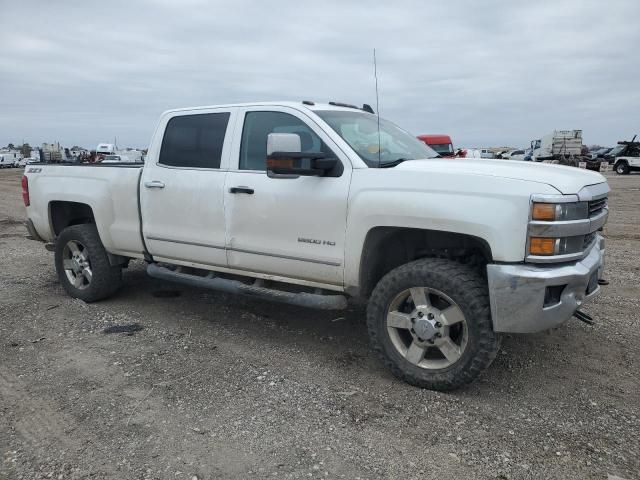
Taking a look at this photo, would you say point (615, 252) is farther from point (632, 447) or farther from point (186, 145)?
point (186, 145)

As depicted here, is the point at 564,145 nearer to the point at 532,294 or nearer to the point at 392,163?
the point at 392,163

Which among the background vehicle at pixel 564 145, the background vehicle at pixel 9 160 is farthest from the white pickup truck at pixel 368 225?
the background vehicle at pixel 9 160

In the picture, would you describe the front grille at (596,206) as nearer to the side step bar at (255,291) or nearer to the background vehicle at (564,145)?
the side step bar at (255,291)

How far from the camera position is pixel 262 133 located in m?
4.36

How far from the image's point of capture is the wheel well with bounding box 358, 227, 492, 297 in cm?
363

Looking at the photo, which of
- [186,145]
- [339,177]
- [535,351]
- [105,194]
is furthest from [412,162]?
[105,194]

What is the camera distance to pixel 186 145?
4785mm

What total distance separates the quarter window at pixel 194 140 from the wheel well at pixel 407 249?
1.61 meters

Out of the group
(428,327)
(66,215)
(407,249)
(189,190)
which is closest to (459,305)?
(428,327)

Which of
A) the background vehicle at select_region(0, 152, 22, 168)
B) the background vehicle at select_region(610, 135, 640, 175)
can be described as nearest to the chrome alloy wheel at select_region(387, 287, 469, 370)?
the background vehicle at select_region(610, 135, 640, 175)

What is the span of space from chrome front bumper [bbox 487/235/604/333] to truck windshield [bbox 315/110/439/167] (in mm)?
1225

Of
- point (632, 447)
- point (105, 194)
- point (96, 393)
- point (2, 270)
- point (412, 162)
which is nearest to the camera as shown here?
point (632, 447)

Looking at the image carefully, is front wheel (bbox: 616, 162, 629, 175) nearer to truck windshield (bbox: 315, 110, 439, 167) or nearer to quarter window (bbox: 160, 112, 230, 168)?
truck windshield (bbox: 315, 110, 439, 167)

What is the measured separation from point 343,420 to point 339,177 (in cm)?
165
